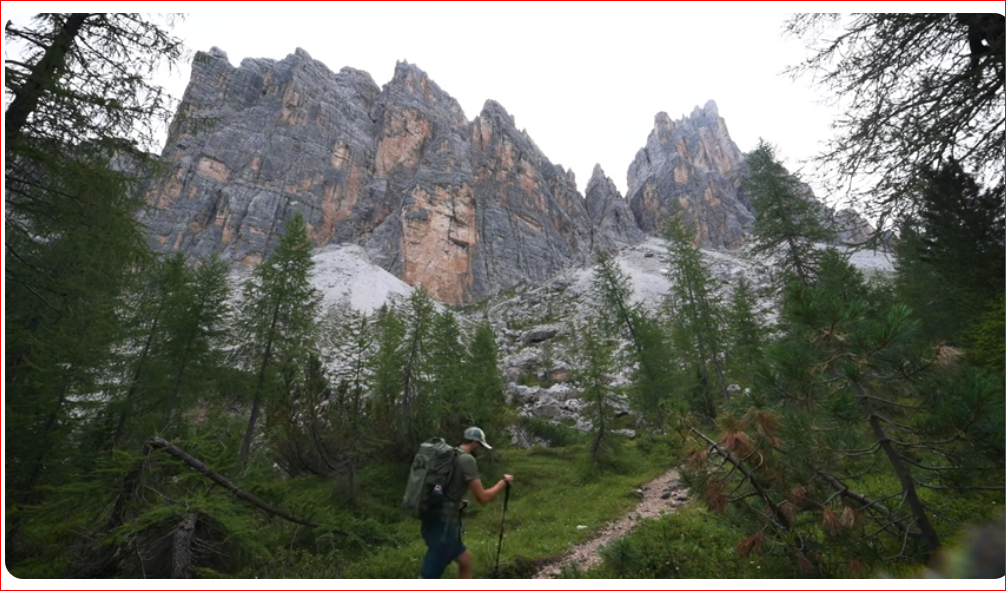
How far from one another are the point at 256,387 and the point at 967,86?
2041 cm

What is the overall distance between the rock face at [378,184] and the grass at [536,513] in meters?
67.2

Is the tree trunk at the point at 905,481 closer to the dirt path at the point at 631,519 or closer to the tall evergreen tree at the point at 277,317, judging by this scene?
the dirt path at the point at 631,519

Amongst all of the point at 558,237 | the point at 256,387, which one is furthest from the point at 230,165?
the point at 256,387

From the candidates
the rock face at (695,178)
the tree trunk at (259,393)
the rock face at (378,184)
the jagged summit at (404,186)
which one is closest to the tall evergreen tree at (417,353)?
the tree trunk at (259,393)

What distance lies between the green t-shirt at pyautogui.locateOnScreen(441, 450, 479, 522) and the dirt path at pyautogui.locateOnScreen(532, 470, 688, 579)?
279 centimetres

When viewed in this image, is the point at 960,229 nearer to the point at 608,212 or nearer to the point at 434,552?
the point at 434,552

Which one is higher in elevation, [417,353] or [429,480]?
[417,353]

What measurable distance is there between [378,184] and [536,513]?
95928 mm

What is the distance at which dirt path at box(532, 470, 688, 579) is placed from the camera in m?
6.87

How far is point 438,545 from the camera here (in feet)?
12.4

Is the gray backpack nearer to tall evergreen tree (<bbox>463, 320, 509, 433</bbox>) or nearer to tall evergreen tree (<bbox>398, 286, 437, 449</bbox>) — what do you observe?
tall evergreen tree (<bbox>463, 320, 509, 433</bbox>)

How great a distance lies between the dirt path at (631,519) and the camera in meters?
6.87

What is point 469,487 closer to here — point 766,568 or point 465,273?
point 766,568

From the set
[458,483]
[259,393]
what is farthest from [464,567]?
[259,393]
